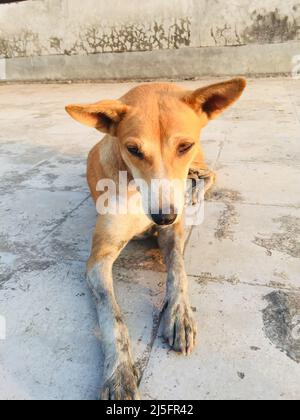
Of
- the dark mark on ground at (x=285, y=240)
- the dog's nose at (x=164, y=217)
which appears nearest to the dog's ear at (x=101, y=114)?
the dog's nose at (x=164, y=217)

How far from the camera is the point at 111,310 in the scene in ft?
6.57

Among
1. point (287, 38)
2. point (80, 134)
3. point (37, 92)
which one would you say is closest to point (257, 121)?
point (80, 134)

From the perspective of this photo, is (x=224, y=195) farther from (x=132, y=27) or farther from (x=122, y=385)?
(x=132, y=27)

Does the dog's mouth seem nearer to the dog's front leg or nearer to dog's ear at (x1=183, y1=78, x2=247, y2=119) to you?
the dog's front leg

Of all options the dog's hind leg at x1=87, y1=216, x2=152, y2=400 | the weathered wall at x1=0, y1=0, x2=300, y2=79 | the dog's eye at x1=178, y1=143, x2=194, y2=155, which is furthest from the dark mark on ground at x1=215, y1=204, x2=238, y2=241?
the weathered wall at x1=0, y1=0, x2=300, y2=79

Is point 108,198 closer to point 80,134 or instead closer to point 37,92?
point 80,134

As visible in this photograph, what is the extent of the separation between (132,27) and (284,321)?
8511 millimetres

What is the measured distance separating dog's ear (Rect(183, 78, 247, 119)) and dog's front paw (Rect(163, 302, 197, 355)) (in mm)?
1268

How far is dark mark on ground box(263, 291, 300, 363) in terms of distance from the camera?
70.8 inches

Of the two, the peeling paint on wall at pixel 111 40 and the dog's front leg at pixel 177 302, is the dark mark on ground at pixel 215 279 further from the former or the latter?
the peeling paint on wall at pixel 111 40

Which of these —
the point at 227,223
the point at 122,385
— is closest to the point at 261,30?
the point at 227,223

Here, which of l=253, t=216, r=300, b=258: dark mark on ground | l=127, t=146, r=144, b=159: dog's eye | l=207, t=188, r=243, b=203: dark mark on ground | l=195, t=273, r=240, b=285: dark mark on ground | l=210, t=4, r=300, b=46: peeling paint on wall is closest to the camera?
l=127, t=146, r=144, b=159: dog's eye

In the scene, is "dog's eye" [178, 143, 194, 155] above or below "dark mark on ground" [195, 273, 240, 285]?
above

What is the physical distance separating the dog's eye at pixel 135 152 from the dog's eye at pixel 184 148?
→ 0.23m
